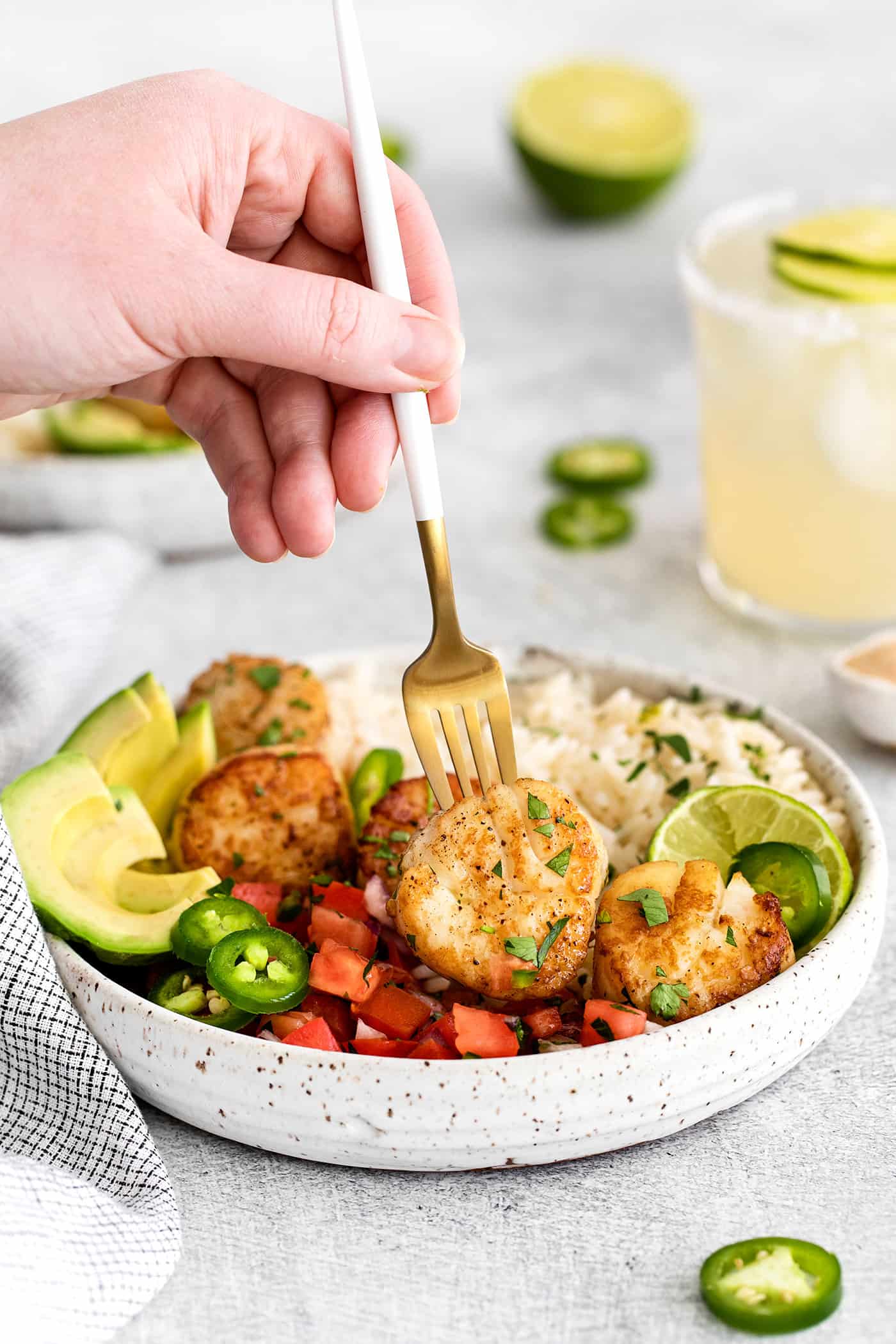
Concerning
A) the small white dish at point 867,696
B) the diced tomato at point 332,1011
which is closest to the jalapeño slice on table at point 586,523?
the small white dish at point 867,696

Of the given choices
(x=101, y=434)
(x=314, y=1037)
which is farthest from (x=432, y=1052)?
(x=101, y=434)

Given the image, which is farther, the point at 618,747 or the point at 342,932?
the point at 618,747

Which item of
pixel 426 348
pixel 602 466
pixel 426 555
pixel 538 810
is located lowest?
pixel 602 466

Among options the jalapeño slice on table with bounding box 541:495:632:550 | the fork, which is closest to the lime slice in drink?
the jalapeño slice on table with bounding box 541:495:632:550

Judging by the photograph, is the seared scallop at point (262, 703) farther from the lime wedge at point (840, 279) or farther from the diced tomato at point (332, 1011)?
the lime wedge at point (840, 279)

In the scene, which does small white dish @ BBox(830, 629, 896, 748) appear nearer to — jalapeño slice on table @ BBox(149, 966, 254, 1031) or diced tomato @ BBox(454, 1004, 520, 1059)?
diced tomato @ BBox(454, 1004, 520, 1059)

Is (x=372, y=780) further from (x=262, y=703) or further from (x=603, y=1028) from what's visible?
(x=603, y=1028)
